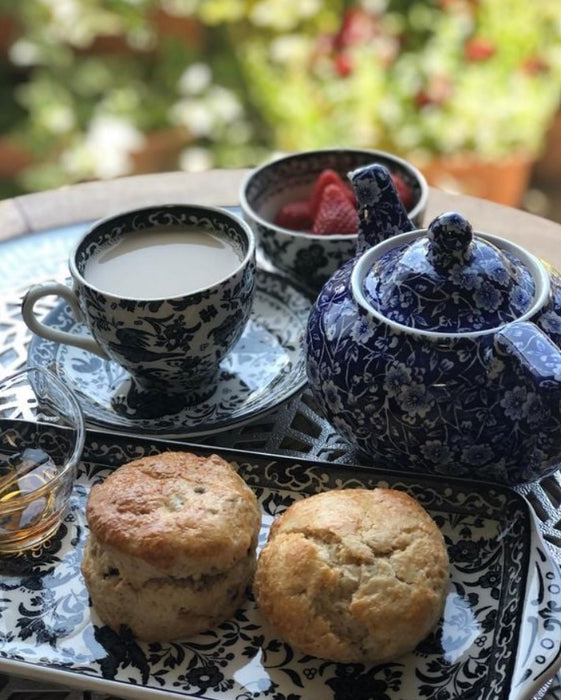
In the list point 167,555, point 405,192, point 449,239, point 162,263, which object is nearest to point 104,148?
point 405,192

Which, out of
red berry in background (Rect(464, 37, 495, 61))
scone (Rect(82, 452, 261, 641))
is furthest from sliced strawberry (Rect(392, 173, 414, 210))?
red berry in background (Rect(464, 37, 495, 61))

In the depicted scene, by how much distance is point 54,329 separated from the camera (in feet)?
3.89

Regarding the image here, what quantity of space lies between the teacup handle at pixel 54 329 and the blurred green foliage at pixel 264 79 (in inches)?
63.5

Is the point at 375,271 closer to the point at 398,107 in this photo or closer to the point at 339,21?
the point at 398,107

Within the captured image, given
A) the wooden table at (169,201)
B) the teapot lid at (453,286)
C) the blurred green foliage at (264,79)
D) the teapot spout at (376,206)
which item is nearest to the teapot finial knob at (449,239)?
the teapot lid at (453,286)

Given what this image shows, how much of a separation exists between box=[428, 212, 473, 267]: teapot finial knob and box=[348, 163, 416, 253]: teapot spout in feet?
0.42

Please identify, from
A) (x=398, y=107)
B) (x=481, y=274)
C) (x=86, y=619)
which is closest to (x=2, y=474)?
(x=86, y=619)

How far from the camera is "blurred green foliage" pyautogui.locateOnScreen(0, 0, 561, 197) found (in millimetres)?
2637

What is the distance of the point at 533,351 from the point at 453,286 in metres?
0.11

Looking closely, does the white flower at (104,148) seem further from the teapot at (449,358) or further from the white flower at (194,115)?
the teapot at (449,358)

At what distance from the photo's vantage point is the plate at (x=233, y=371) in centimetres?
109

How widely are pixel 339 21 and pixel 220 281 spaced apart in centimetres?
203

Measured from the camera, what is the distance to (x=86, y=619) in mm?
852

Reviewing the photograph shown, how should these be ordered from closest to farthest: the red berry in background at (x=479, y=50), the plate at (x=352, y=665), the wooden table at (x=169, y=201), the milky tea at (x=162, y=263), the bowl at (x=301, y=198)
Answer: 1. the plate at (x=352, y=665)
2. the milky tea at (x=162, y=263)
3. the bowl at (x=301, y=198)
4. the wooden table at (x=169, y=201)
5. the red berry in background at (x=479, y=50)
